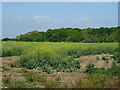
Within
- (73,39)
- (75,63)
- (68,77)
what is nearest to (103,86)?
(68,77)

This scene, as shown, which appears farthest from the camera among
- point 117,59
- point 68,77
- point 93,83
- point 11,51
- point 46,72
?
point 11,51

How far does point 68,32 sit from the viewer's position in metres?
64.2

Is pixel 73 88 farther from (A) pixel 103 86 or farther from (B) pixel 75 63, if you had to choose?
(B) pixel 75 63

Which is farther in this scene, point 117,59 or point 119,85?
point 117,59

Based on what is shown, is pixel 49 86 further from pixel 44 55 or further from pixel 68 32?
pixel 68 32

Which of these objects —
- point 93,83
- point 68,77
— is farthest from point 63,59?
point 93,83

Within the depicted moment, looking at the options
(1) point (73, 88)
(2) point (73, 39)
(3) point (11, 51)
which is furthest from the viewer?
(2) point (73, 39)

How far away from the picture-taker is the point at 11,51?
727 inches

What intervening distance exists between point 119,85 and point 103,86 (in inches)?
19.5

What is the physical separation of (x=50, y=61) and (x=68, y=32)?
51.7 meters

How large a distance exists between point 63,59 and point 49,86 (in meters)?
5.57

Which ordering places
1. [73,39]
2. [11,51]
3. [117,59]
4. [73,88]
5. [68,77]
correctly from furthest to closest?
[73,39], [11,51], [117,59], [68,77], [73,88]

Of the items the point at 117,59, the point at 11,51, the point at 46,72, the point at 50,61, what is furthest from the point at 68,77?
the point at 11,51

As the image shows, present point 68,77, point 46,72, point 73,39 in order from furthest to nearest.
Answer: point 73,39 < point 46,72 < point 68,77
